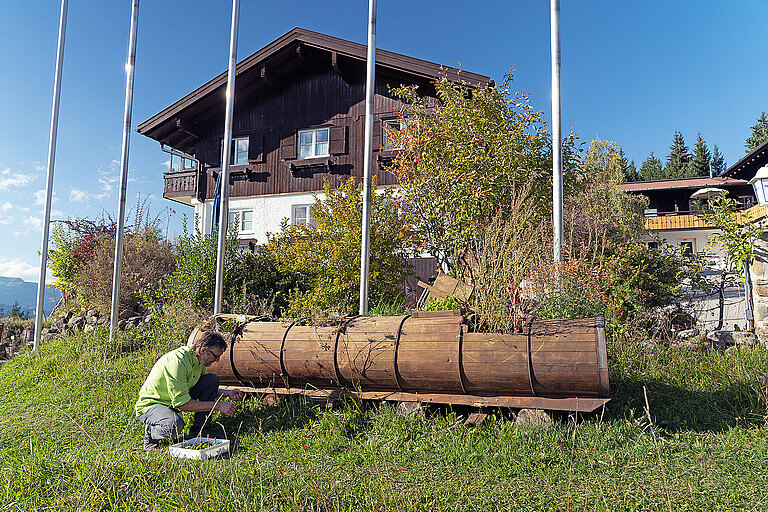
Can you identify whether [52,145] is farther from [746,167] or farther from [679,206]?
[679,206]

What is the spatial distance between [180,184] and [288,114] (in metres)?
4.92

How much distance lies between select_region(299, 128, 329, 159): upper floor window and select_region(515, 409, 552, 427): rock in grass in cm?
1279

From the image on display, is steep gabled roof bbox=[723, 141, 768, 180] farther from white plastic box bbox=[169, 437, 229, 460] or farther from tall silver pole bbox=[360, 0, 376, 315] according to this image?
white plastic box bbox=[169, 437, 229, 460]

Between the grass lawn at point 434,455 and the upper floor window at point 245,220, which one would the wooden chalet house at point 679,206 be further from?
the grass lawn at point 434,455

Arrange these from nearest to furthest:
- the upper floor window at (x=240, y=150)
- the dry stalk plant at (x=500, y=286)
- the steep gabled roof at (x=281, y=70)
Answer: the dry stalk plant at (x=500, y=286), the steep gabled roof at (x=281, y=70), the upper floor window at (x=240, y=150)

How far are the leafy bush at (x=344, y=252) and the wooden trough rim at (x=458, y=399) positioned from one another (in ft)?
10.0

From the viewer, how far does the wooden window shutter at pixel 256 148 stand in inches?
677

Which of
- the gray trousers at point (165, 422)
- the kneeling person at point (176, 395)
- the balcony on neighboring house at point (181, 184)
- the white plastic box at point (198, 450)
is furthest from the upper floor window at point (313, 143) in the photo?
the white plastic box at point (198, 450)

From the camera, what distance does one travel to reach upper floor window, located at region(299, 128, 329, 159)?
1645 centimetres

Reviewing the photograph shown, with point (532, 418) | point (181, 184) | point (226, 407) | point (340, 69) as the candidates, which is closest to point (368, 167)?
point (226, 407)

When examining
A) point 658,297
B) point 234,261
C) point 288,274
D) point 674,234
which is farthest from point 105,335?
point 674,234

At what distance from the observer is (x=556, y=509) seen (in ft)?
10.9

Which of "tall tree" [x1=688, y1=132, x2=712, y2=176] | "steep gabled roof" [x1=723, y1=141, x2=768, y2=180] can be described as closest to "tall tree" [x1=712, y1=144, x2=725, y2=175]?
"tall tree" [x1=688, y1=132, x2=712, y2=176]

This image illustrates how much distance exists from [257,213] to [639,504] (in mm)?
15256
